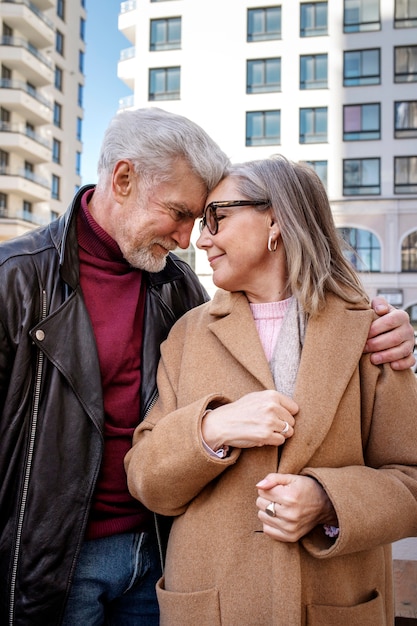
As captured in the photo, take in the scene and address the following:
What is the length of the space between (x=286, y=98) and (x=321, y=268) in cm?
2733

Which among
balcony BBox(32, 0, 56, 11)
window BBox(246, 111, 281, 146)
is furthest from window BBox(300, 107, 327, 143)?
balcony BBox(32, 0, 56, 11)

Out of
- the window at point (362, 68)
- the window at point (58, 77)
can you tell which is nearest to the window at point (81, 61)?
Answer: the window at point (58, 77)

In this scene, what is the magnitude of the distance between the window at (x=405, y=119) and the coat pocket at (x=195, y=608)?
1090 inches

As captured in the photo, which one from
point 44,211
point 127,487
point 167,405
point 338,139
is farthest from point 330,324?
point 44,211

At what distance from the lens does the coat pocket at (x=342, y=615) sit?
5.92 feet

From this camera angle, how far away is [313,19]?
27.7m

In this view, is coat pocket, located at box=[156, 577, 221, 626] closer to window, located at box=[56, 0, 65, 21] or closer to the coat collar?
the coat collar

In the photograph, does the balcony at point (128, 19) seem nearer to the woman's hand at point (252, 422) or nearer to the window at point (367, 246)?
the window at point (367, 246)

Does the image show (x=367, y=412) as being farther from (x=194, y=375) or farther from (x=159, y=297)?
Result: (x=159, y=297)

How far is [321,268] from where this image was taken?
6.94 feet

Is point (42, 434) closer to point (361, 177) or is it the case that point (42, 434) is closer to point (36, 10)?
point (361, 177)

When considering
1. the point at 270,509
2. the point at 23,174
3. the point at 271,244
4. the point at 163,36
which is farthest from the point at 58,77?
the point at 270,509

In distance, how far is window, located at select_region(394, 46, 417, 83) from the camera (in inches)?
1062

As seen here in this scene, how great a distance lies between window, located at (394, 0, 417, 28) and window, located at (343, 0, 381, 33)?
2.62 ft
